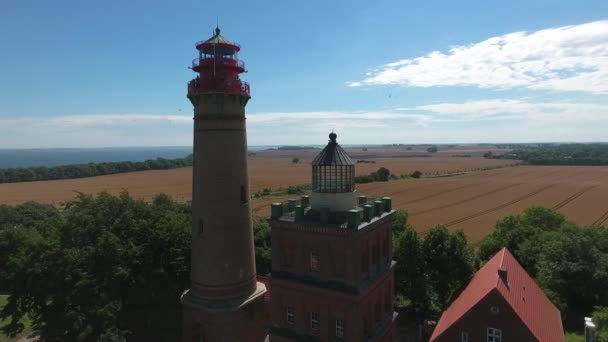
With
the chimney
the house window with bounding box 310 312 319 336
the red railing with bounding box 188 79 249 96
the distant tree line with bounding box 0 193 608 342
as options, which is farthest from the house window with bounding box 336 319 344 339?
the red railing with bounding box 188 79 249 96

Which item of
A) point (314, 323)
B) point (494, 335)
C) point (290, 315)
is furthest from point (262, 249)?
point (494, 335)

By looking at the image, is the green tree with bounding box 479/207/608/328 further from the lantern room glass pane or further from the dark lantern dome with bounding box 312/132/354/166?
the dark lantern dome with bounding box 312/132/354/166

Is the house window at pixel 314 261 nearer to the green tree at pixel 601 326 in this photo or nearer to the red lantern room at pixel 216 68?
the red lantern room at pixel 216 68

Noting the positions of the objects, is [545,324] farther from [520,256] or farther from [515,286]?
[520,256]

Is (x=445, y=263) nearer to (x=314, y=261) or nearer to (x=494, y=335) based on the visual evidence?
(x=494, y=335)

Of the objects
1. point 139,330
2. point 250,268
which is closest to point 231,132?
point 250,268
